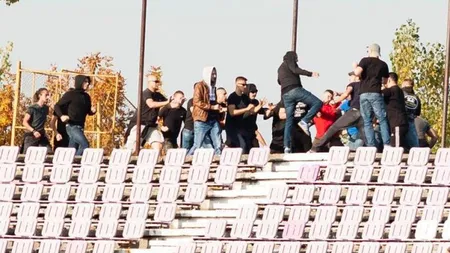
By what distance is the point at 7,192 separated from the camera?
108 feet

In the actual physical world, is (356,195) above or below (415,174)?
below

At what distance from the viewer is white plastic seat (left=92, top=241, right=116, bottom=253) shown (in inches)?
1226

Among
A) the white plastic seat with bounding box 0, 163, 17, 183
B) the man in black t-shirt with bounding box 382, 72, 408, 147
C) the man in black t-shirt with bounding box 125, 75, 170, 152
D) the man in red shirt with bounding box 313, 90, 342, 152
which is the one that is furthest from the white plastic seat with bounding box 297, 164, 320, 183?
the white plastic seat with bounding box 0, 163, 17, 183

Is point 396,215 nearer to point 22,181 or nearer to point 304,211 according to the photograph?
point 304,211

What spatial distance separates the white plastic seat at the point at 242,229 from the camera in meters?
30.4

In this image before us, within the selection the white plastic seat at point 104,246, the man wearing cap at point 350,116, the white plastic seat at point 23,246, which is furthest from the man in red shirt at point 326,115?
the white plastic seat at point 23,246

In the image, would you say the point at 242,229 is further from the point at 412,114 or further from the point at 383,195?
the point at 412,114

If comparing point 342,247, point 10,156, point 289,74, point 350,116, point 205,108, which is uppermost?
point 289,74

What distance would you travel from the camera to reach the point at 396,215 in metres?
29.9

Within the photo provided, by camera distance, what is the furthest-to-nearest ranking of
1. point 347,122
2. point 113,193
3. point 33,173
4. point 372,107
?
point 33,173
point 113,193
point 347,122
point 372,107

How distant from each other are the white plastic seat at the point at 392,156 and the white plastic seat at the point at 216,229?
238 cm

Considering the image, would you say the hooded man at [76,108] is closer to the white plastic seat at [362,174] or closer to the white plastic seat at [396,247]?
the white plastic seat at [362,174]

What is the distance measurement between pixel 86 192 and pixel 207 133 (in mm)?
1983

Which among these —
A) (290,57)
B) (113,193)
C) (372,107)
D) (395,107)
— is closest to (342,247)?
(372,107)
